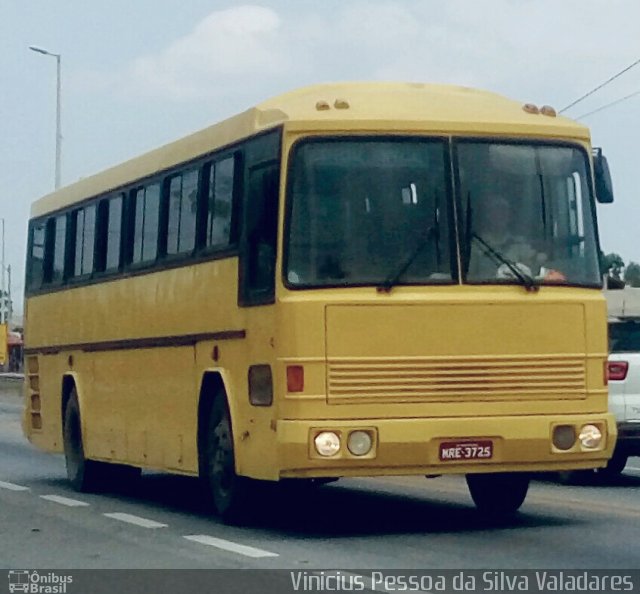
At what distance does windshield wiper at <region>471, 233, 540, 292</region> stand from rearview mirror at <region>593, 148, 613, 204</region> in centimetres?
98

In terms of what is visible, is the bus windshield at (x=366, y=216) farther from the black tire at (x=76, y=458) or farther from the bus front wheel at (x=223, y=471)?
the black tire at (x=76, y=458)

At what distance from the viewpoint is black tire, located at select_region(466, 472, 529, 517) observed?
1503 cm

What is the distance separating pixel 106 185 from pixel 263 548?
6645 mm

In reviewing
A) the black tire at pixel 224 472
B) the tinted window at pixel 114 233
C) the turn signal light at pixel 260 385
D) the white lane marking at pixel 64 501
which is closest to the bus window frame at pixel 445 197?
the turn signal light at pixel 260 385

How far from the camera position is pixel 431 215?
44.2ft

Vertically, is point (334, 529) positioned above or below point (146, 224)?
below

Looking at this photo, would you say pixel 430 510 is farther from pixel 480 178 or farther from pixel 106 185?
pixel 106 185

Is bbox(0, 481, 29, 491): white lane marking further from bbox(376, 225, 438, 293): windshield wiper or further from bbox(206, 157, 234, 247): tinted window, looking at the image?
bbox(376, 225, 438, 293): windshield wiper

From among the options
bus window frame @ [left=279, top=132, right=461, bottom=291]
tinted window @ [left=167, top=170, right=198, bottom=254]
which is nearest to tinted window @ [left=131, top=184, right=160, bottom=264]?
tinted window @ [left=167, top=170, right=198, bottom=254]

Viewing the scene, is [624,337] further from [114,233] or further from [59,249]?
[59,249]

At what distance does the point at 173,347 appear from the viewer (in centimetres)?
1593

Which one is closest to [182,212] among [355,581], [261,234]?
[261,234]

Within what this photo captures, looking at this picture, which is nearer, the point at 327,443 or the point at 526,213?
the point at 327,443

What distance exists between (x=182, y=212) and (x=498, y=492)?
347 centimetres
